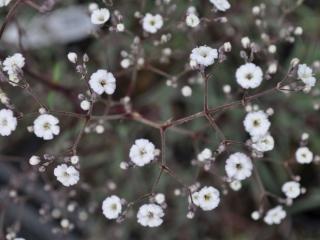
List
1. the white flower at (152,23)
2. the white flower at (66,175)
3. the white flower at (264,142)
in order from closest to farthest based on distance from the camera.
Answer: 1. the white flower at (66,175)
2. the white flower at (264,142)
3. the white flower at (152,23)

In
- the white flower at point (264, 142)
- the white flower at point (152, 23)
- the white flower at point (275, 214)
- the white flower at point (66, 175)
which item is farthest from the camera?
the white flower at point (275, 214)

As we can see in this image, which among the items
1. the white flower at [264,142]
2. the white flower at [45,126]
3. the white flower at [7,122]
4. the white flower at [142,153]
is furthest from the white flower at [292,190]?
the white flower at [7,122]

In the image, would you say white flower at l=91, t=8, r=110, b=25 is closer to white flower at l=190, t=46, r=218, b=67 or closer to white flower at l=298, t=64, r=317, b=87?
white flower at l=190, t=46, r=218, b=67

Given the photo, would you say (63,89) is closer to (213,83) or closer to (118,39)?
(118,39)

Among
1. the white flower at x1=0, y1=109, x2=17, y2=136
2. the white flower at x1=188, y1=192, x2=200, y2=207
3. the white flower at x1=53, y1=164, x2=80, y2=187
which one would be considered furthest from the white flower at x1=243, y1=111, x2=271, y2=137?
the white flower at x1=0, y1=109, x2=17, y2=136

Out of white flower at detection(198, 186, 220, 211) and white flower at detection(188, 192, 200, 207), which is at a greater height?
white flower at detection(198, 186, 220, 211)

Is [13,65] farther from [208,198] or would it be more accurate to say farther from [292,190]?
[292,190]

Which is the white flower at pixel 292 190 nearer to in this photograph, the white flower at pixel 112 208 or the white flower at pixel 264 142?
the white flower at pixel 264 142

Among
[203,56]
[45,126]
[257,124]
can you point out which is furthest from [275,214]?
[45,126]
